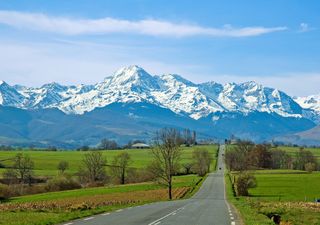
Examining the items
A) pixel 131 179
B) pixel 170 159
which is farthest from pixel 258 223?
pixel 131 179

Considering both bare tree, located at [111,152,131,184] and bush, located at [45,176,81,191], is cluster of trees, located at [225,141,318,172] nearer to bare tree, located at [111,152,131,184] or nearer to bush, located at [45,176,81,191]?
bare tree, located at [111,152,131,184]

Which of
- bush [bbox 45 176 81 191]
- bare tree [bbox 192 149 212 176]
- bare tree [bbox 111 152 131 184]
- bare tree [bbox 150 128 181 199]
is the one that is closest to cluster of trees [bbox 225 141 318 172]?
bare tree [bbox 192 149 212 176]

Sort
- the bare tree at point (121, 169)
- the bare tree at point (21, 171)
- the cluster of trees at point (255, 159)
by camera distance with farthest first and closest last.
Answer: the cluster of trees at point (255, 159) → the bare tree at point (121, 169) → the bare tree at point (21, 171)

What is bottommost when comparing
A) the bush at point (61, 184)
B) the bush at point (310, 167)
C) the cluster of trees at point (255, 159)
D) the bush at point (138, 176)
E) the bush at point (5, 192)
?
the bush at point (5, 192)

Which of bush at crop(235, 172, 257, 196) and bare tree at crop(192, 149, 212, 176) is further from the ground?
bare tree at crop(192, 149, 212, 176)

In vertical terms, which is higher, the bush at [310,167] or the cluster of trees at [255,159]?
the cluster of trees at [255,159]

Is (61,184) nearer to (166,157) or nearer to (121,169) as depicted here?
(121,169)

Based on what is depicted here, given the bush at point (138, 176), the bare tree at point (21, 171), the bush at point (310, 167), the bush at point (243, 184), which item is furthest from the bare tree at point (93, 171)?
the bush at point (310, 167)

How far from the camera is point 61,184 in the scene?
11494 cm

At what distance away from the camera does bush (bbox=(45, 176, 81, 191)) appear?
4467 inches

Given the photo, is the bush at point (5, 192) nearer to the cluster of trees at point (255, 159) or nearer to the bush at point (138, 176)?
the bush at point (138, 176)

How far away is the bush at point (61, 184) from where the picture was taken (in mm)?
113450

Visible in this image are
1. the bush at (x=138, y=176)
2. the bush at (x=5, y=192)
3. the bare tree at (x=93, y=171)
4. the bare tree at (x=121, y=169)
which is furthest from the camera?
the bare tree at (x=121, y=169)

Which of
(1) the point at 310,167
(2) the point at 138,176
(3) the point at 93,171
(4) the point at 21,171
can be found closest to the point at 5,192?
(4) the point at 21,171
